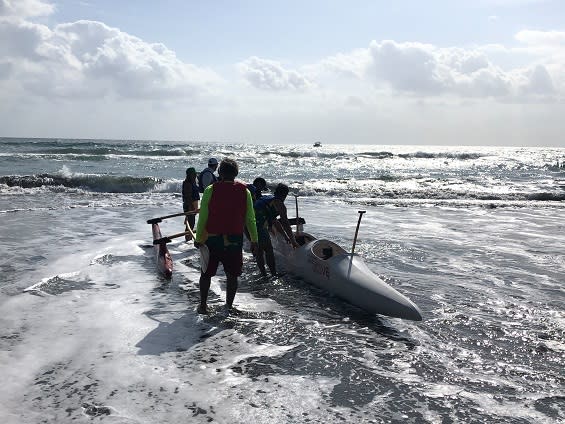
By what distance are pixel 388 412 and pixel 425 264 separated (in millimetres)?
6339

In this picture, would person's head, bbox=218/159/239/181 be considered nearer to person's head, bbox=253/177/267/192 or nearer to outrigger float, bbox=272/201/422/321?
outrigger float, bbox=272/201/422/321

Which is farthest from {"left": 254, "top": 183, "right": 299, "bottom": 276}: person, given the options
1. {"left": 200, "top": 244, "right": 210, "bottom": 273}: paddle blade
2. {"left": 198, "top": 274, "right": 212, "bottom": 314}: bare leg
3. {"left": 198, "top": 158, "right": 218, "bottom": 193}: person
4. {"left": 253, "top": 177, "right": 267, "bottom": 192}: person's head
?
{"left": 198, "top": 158, "right": 218, "bottom": 193}: person

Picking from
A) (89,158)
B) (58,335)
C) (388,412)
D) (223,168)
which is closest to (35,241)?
(58,335)

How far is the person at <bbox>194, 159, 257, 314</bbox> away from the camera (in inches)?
233

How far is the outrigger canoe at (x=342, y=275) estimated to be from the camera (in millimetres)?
6094

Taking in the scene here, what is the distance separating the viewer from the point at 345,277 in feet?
22.9

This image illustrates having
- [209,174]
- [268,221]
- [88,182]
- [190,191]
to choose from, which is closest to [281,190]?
[268,221]

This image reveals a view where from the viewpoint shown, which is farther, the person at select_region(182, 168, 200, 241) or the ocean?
Answer: the person at select_region(182, 168, 200, 241)

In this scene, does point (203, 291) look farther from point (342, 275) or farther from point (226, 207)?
point (342, 275)

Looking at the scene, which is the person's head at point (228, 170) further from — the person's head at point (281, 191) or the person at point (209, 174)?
the person at point (209, 174)

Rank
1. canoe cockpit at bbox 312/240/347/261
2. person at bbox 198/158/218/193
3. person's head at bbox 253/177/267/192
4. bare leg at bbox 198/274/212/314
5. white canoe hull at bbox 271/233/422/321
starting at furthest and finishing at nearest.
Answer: person at bbox 198/158/218/193 → person's head at bbox 253/177/267/192 → canoe cockpit at bbox 312/240/347/261 → bare leg at bbox 198/274/212/314 → white canoe hull at bbox 271/233/422/321

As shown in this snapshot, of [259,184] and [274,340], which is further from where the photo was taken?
[259,184]

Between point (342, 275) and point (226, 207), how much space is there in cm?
217

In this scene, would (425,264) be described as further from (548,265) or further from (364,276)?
(364,276)
